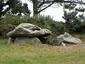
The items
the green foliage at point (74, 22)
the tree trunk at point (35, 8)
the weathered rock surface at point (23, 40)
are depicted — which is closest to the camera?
the weathered rock surface at point (23, 40)

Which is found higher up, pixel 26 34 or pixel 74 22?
pixel 26 34

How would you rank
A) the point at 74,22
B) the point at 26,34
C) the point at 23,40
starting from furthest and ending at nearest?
the point at 74,22 < the point at 23,40 < the point at 26,34

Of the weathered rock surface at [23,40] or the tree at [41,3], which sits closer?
the weathered rock surface at [23,40]

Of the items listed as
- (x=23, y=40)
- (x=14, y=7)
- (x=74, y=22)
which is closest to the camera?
(x=23, y=40)

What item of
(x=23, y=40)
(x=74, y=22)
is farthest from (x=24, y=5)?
(x=23, y=40)

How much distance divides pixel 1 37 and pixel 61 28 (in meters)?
4.23

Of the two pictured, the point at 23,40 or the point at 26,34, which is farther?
the point at 23,40

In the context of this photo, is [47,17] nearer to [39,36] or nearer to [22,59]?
[39,36]

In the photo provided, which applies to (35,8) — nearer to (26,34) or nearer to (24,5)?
(24,5)

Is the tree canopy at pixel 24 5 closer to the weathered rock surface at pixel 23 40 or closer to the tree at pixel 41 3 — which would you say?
the tree at pixel 41 3

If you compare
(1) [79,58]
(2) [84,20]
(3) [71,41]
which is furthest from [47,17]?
(1) [79,58]

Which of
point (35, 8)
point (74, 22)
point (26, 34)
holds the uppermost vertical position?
point (26, 34)

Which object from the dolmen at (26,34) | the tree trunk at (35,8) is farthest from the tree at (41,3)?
the dolmen at (26,34)

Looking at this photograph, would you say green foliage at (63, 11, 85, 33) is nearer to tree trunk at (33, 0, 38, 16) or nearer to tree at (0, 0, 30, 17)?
tree trunk at (33, 0, 38, 16)
